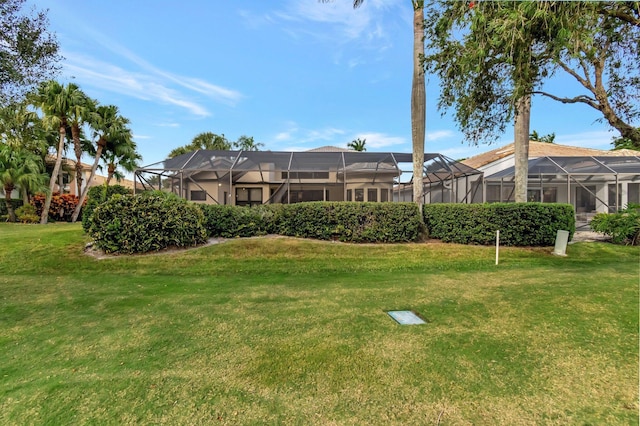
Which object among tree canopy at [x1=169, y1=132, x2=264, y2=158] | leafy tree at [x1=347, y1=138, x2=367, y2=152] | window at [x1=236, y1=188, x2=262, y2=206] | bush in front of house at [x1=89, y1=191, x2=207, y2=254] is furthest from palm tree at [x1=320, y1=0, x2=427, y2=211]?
tree canopy at [x1=169, y1=132, x2=264, y2=158]

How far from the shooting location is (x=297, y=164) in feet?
52.3

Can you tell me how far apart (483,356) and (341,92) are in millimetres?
16086

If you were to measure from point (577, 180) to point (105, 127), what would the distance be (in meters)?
27.3

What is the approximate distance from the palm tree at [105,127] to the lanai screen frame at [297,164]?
24.7ft

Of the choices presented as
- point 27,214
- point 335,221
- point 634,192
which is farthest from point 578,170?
point 27,214

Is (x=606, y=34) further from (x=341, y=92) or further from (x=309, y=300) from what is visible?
(x=341, y=92)

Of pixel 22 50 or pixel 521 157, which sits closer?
pixel 22 50

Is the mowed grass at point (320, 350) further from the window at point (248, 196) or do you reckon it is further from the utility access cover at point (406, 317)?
the window at point (248, 196)

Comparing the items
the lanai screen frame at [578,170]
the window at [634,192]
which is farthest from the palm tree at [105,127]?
the window at [634,192]

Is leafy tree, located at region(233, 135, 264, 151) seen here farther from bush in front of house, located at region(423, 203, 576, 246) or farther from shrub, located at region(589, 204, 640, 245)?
shrub, located at region(589, 204, 640, 245)

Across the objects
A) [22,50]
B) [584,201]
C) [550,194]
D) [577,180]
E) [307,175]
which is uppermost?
[22,50]

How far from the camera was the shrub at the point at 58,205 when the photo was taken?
803 inches

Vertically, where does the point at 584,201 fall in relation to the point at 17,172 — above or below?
below

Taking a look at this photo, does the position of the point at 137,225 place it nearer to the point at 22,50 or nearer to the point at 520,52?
the point at 22,50
